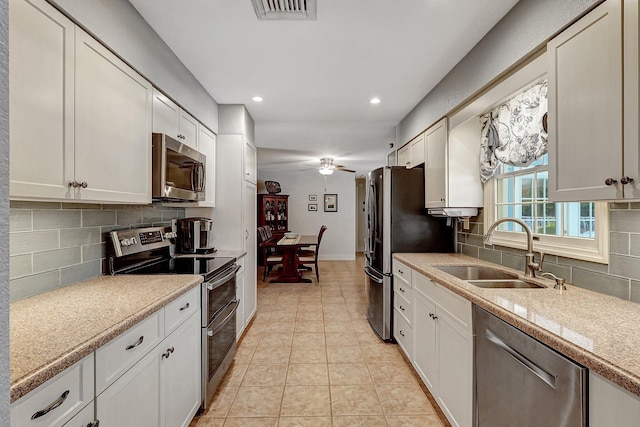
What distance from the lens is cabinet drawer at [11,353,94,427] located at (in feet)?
2.49

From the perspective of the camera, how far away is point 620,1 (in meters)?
1.10

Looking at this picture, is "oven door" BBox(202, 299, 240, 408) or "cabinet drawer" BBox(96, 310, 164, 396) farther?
"oven door" BBox(202, 299, 240, 408)

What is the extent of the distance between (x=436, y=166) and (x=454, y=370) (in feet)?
5.56

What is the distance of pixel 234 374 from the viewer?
2.44m

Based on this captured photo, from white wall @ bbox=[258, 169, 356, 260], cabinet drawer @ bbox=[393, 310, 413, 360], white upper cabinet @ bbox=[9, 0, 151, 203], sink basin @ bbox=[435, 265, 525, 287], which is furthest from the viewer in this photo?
white wall @ bbox=[258, 169, 356, 260]

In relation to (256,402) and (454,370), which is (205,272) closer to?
(256,402)

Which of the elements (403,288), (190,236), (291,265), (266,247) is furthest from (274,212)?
(403,288)

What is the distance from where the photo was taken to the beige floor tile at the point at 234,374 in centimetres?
232

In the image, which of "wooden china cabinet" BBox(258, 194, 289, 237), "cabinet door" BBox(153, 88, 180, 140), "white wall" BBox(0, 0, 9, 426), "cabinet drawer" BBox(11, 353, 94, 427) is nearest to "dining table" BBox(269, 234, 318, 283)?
"wooden china cabinet" BBox(258, 194, 289, 237)

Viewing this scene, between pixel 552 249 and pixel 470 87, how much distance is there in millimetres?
1173

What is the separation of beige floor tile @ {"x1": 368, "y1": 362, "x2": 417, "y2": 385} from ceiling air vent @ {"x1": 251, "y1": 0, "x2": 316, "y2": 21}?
2.49 metres

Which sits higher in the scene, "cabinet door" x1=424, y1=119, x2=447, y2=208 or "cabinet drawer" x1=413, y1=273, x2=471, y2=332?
"cabinet door" x1=424, y1=119, x2=447, y2=208

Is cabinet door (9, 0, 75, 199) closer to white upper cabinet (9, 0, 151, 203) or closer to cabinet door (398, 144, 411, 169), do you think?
white upper cabinet (9, 0, 151, 203)

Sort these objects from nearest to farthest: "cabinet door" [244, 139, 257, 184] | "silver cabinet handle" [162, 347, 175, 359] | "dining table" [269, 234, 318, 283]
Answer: "silver cabinet handle" [162, 347, 175, 359] → "cabinet door" [244, 139, 257, 184] → "dining table" [269, 234, 318, 283]
